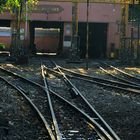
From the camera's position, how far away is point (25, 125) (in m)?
10.9

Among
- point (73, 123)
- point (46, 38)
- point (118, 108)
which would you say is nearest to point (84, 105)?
point (118, 108)

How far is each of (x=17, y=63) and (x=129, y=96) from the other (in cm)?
1879

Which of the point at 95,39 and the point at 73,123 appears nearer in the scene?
the point at 73,123

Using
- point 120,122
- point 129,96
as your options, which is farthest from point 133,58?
point 120,122

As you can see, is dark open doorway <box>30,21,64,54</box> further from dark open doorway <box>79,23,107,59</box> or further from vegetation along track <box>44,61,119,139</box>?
vegetation along track <box>44,61,119,139</box>

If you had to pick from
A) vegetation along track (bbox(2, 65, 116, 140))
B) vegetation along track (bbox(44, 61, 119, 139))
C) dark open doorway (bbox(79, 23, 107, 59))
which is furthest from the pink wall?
vegetation along track (bbox(2, 65, 116, 140))

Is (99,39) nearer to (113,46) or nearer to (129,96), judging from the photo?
(113,46)

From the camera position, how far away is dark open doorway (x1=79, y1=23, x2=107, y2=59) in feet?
158

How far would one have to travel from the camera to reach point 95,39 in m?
49.6

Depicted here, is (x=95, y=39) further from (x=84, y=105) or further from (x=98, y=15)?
(x=84, y=105)

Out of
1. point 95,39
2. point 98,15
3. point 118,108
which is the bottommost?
point 118,108

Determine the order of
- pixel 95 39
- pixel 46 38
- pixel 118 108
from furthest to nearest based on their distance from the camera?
pixel 46 38 → pixel 95 39 → pixel 118 108

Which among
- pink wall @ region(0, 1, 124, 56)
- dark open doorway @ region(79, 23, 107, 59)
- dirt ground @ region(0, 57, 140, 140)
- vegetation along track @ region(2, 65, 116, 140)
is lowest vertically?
dirt ground @ region(0, 57, 140, 140)

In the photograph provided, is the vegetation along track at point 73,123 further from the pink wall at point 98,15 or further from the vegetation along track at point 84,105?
the pink wall at point 98,15
